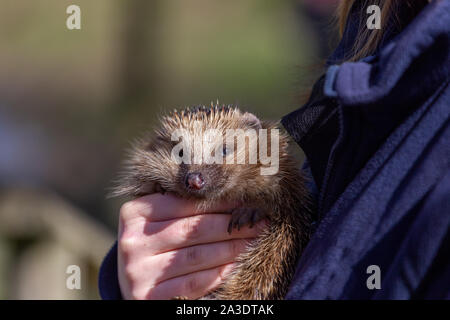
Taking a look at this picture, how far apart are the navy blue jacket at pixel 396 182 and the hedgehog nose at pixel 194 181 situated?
0.72 m

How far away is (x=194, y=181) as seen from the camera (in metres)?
2.07

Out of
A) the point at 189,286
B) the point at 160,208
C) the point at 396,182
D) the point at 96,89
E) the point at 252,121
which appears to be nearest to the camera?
the point at 396,182

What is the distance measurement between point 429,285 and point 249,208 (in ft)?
2.90

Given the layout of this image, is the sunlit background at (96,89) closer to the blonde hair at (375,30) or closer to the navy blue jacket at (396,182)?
the blonde hair at (375,30)

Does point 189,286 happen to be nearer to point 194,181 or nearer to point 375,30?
point 194,181

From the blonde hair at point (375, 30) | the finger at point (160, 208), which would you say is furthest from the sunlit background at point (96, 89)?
the finger at point (160, 208)

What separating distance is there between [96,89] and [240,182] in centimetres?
905

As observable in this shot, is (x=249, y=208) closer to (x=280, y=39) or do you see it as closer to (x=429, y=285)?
(x=429, y=285)

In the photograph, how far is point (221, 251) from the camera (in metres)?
1.93

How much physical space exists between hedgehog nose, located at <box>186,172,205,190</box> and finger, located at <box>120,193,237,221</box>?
0.06 metres

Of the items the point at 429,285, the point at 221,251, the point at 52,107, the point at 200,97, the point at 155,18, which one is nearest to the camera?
the point at 429,285

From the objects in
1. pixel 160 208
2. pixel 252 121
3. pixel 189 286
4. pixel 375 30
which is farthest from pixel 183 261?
pixel 375 30

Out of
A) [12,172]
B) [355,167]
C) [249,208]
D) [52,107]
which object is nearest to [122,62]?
[12,172]

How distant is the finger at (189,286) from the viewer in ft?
A: 5.96
